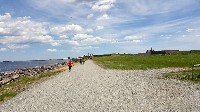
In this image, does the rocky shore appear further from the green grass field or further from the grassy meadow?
the green grass field

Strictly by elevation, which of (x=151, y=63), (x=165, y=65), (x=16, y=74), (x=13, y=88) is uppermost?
(x=151, y=63)

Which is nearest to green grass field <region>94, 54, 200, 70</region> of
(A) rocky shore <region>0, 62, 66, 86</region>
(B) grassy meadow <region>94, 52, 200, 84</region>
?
(B) grassy meadow <region>94, 52, 200, 84</region>

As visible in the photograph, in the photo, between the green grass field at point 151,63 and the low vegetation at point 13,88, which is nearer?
the low vegetation at point 13,88

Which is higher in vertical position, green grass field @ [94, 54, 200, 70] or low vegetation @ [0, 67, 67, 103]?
green grass field @ [94, 54, 200, 70]

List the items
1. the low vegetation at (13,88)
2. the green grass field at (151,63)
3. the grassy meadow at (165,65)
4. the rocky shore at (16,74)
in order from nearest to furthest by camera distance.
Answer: the low vegetation at (13,88) → the grassy meadow at (165,65) → the rocky shore at (16,74) → the green grass field at (151,63)

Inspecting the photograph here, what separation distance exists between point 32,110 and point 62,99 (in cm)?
415

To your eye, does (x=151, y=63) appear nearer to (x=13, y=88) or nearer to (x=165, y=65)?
(x=165, y=65)

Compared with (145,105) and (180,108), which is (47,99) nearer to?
(145,105)

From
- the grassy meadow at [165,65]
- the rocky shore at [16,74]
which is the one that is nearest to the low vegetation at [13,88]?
the rocky shore at [16,74]

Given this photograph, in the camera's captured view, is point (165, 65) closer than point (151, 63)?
Yes

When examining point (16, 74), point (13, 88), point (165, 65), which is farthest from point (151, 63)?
point (13, 88)

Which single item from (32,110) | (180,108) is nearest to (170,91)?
(180,108)

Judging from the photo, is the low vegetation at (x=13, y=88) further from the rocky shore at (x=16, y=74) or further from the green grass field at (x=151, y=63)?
the green grass field at (x=151, y=63)

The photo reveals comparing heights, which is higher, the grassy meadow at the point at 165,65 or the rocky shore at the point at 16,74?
the grassy meadow at the point at 165,65
